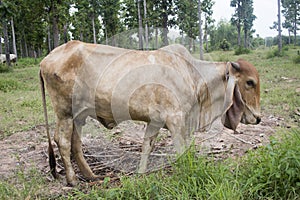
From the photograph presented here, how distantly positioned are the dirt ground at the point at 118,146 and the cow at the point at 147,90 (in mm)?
314

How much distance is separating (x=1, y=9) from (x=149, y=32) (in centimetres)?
371

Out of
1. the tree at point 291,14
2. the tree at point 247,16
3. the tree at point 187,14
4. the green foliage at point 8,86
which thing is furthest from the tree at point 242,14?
the green foliage at point 8,86

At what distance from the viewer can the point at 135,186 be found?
8.17ft

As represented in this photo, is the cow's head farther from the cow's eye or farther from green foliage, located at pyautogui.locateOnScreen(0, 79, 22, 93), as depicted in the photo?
green foliage, located at pyautogui.locateOnScreen(0, 79, 22, 93)

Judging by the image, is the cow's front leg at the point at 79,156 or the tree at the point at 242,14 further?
the tree at the point at 242,14

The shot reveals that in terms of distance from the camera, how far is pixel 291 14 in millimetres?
39250

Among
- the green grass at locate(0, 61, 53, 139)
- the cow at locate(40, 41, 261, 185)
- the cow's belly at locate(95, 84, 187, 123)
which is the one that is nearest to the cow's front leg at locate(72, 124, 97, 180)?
the cow at locate(40, 41, 261, 185)

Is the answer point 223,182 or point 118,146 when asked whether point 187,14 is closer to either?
point 118,146

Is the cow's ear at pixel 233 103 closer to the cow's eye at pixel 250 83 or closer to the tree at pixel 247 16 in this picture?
the cow's eye at pixel 250 83

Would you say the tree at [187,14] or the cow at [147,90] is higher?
the tree at [187,14]

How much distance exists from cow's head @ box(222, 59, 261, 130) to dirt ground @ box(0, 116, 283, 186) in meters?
0.46

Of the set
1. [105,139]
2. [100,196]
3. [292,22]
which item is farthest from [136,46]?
[292,22]

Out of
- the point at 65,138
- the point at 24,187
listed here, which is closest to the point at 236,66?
the point at 65,138

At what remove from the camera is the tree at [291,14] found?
35.8 metres
